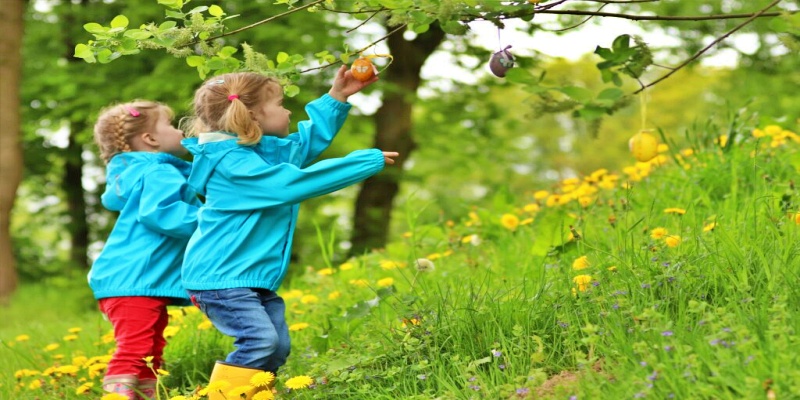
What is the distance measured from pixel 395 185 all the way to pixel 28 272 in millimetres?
6301

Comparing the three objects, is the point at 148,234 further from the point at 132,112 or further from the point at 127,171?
the point at 132,112

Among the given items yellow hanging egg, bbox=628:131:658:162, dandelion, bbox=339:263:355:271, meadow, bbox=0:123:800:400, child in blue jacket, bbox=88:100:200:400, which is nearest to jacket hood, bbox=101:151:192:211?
child in blue jacket, bbox=88:100:200:400

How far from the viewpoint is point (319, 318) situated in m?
4.07

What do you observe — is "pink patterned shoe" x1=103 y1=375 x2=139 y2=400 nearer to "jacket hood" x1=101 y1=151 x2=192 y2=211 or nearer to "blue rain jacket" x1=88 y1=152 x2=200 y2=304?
"blue rain jacket" x1=88 y1=152 x2=200 y2=304

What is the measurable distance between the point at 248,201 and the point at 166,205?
0.64 meters

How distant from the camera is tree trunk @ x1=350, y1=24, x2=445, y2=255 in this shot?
9.21 m

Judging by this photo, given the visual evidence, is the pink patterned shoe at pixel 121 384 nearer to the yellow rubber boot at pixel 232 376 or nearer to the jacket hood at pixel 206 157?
the yellow rubber boot at pixel 232 376

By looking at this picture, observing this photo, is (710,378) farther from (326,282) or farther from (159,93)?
(159,93)

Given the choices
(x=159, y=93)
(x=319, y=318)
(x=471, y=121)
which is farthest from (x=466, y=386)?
(x=471, y=121)

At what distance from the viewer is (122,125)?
376 cm

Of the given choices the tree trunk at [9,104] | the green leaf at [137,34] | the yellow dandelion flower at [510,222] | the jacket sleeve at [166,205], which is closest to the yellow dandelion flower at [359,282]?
the yellow dandelion flower at [510,222]

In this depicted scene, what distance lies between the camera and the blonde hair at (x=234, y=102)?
3031mm

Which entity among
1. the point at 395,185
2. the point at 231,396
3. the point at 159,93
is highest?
the point at 231,396

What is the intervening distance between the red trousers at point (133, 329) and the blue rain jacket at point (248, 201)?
552 millimetres
